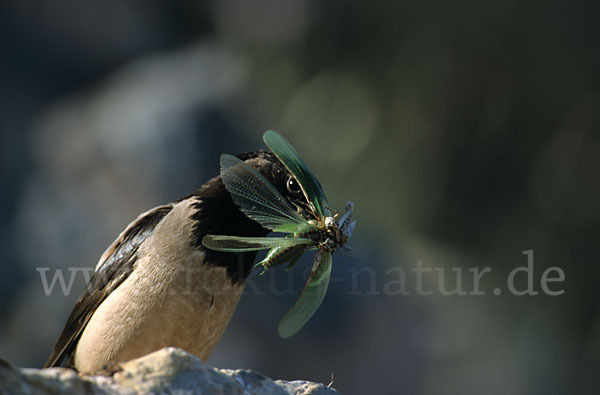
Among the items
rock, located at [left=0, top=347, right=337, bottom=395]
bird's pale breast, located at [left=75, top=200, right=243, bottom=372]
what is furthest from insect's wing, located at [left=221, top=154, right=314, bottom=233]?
rock, located at [left=0, top=347, right=337, bottom=395]

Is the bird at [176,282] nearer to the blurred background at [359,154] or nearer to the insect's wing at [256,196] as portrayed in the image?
the insect's wing at [256,196]

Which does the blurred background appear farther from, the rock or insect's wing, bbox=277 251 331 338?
the rock

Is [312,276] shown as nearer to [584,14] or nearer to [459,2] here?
[584,14]

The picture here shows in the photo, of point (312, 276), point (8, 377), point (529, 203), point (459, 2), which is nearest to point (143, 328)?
point (312, 276)

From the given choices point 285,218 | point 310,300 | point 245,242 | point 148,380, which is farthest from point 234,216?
point 148,380

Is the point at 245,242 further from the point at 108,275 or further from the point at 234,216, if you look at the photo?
the point at 108,275

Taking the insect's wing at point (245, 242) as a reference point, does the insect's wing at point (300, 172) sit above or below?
above

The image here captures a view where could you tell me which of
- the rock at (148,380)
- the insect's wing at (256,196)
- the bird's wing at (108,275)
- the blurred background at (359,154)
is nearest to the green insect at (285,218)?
the insect's wing at (256,196)
